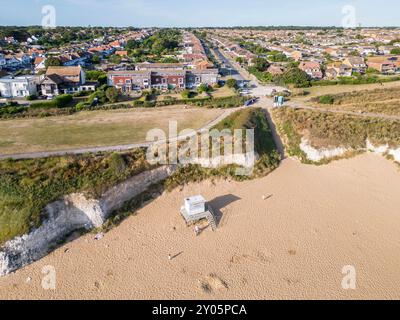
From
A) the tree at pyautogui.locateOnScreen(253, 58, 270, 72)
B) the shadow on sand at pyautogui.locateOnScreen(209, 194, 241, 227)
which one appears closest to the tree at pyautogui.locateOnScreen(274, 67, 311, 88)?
the tree at pyautogui.locateOnScreen(253, 58, 270, 72)

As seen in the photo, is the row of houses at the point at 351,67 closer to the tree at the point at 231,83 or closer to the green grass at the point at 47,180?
the tree at the point at 231,83

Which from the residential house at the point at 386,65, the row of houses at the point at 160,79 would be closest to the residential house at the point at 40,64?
the row of houses at the point at 160,79

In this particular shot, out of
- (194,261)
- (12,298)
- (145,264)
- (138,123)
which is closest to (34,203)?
(12,298)

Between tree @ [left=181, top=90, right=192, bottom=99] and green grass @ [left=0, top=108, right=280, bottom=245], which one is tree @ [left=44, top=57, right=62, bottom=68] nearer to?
tree @ [left=181, top=90, right=192, bottom=99]

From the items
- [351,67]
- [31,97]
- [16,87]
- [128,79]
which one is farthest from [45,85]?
[351,67]

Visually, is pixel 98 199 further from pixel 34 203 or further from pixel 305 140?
pixel 305 140

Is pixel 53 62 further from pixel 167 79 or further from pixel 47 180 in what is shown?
pixel 47 180
